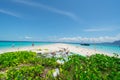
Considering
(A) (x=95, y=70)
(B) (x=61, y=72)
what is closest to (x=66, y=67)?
(B) (x=61, y=72)

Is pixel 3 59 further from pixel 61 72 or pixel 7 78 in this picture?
pixel 61 72

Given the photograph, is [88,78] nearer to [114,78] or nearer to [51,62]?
[114,78]

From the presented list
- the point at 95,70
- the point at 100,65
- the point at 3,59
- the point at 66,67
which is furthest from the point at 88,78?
the point at 3,59

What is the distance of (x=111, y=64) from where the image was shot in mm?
7973

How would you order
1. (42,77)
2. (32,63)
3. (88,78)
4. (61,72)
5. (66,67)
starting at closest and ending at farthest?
(88,78), (42,77), (61,72), (66,67), (32,63)

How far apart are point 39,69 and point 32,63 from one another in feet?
6.81

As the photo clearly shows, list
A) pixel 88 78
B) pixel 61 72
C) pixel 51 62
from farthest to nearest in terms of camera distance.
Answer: pixel 51 62 → pixel 61 72 → pixel 88 78

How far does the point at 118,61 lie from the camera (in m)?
8.88

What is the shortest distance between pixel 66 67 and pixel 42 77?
4.73 feet

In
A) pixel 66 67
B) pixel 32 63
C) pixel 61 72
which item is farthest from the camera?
pixel 32 63

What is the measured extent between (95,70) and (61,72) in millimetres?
1501

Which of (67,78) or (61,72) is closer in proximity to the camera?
(67,78)

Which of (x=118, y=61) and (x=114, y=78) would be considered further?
(x=118, y=61)

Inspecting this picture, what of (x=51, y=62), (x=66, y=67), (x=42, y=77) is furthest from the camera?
(x=51, y=62)
